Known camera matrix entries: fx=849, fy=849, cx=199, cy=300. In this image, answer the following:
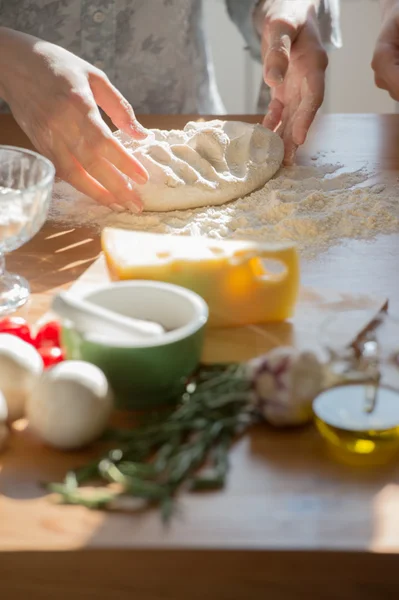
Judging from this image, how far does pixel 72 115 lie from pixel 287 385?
716 mm

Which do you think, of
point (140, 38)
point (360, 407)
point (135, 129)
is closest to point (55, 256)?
point (135, 129)


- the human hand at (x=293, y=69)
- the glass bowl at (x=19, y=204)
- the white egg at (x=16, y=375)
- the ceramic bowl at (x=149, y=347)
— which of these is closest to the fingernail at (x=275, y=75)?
the human hand at (x=293, y=69)

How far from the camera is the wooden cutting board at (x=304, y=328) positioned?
0.95 meters

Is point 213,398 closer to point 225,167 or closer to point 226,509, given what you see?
point 226,509

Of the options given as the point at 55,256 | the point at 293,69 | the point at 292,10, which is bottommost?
the point at 55,256

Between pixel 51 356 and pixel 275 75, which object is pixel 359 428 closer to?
pixel 51 356

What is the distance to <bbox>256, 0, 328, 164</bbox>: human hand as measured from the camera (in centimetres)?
158

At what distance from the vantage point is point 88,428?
2.54 feet

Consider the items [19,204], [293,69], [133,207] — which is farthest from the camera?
[293,69]

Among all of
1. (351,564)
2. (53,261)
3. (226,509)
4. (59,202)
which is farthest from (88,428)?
(59,202)

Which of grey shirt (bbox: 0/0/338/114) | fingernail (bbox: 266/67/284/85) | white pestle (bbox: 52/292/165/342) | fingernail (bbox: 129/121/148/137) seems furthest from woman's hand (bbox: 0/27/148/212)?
white pestle (bbox: 52/292/165/342)

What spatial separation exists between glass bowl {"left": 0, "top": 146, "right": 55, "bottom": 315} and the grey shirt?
729 mm

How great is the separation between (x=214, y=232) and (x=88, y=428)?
62cm

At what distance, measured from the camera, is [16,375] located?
2.72 ft
